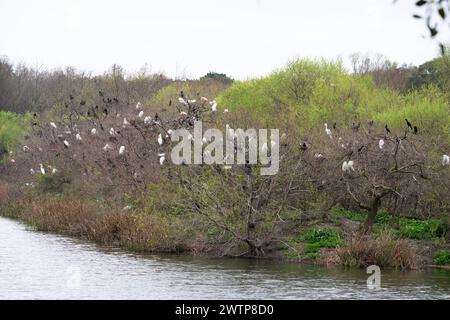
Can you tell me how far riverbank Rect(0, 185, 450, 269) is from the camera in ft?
84.5

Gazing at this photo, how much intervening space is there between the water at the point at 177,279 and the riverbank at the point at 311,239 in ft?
2.62

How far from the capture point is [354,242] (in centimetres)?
2588

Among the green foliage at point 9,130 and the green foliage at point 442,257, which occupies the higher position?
the green foliage at point 9,130

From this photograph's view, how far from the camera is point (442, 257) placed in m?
27.1

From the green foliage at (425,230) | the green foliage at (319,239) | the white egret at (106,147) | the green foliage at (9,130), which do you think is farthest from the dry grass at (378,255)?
the green foliage at (9,130)

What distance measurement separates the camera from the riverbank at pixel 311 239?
25750 mm

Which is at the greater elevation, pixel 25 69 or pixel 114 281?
pixel 25 69

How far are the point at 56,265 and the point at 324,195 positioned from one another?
9.43 metres

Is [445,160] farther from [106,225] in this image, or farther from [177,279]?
[106,225]

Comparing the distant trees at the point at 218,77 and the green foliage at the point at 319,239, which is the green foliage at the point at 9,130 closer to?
the distant trees at the point at 218,77

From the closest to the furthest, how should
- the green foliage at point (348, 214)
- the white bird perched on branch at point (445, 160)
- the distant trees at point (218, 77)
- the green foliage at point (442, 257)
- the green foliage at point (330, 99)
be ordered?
the green foliage at point (442, 257) → the white bird perched on branch at point (445, 160) → the green foliage at point (348, 214) → the green foliage at point (330, 99) → the distant trees at point (218, 77)

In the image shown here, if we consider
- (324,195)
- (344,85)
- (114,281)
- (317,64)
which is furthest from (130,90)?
(114,281)

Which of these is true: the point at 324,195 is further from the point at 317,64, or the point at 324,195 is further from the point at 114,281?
the point at 317,64
